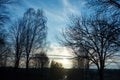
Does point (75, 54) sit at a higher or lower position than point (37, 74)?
higher

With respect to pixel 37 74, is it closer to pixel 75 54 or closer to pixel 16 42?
pixel 16 42

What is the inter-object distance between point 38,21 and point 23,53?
7335 millimetres

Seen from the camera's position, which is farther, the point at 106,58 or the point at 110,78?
the point at 110,78

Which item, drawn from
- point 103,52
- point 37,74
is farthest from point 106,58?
point 37,74

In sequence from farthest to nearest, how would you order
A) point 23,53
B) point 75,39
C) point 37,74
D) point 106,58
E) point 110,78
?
point 110,78, point 23,53, point 37,74, point 106,58, point 75,39

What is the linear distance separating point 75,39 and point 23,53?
63.2ft

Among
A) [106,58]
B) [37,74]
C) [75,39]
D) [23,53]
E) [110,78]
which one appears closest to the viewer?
[75,39]

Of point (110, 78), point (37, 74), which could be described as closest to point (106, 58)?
point (37, 74)

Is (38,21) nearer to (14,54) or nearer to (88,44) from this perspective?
(14,54)

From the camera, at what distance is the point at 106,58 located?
34250 millimetres

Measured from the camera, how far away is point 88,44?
32.5 meters

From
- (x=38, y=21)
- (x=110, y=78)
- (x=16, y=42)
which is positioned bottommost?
(x=110, y=78)

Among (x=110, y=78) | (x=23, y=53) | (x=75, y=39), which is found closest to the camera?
(x=75, y=39)

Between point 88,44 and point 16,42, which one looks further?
Result: point 16,42
